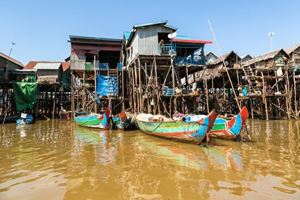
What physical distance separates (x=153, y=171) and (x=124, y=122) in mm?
9075

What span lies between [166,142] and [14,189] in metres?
6.96

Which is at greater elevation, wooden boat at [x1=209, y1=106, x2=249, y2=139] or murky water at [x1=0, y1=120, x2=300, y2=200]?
wooden boat at [x1=209, y1=106, x2=249, y2=139]

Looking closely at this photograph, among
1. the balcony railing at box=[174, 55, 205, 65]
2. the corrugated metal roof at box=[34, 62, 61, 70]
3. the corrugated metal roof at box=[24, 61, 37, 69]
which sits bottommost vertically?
the balcony railing at box=[174, 55, 205, 65]

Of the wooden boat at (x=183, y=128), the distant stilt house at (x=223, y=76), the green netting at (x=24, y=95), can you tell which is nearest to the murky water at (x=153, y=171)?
the wooden boat at (x=183, y=128)

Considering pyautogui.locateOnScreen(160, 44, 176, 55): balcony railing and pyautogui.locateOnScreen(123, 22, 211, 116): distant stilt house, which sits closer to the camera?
pyautogui.locateOnScreen(123, 22, 211, 116): distant stilt house

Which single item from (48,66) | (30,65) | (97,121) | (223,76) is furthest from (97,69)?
(223,76)

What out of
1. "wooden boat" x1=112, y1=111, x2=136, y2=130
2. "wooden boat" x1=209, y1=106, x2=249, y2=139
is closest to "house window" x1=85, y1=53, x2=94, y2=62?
"wooden boat" x1=112, y1=111, x2=136, y2=130

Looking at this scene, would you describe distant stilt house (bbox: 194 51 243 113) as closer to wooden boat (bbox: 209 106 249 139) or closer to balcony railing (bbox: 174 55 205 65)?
balcony railing (bbox: 174 55 205 65)

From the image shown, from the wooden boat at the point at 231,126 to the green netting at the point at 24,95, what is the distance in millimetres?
20510

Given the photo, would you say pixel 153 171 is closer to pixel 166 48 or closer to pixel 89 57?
pixel 166 48

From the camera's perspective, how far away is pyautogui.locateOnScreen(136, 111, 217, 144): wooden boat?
9.53 m

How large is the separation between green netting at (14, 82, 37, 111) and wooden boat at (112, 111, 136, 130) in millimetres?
13058

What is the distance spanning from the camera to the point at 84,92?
24.3m

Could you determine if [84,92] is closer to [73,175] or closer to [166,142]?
[166,142]
